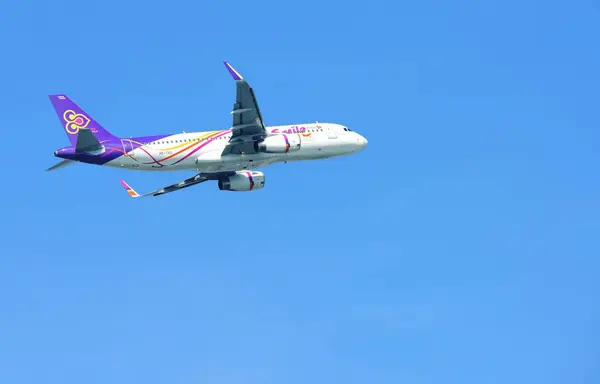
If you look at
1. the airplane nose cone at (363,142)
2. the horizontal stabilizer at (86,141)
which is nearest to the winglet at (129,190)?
the horizontal stabilizer at (86,141)

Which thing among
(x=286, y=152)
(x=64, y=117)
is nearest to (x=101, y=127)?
(x=64, y=117)

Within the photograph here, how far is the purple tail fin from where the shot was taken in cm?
7344

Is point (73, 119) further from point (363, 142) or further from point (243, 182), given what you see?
point (363, 142)

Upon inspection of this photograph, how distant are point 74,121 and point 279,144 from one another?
13851 mm

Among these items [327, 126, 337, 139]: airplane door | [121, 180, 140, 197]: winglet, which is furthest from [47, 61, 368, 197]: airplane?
[121, 180, 140, 197]: winglet

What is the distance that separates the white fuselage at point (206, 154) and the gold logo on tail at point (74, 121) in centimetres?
332

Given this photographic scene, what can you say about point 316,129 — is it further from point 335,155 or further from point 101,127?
point 101,127

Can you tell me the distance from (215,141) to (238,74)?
8139 millimetres

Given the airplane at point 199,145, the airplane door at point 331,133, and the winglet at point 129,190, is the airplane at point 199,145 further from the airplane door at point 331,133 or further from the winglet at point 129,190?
the winglet at point 129,190

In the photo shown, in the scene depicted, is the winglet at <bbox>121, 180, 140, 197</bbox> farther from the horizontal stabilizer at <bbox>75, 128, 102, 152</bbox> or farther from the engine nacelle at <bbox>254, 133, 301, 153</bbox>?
the engine nacelle at <bbox>254, 133, 301, 153</bbox>

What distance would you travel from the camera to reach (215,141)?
7575 cm

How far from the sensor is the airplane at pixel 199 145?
71.5 meters

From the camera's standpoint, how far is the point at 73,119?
7369 centimetres

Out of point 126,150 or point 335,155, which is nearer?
point 126,150
